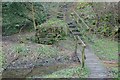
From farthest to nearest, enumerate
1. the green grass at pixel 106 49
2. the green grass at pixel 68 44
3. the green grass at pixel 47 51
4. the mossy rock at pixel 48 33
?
1. the mossy rock at pixel 48 33
2. the green grass at pixel 68 44
3. the green grass at pixel 47 51
4. the green grass at pixel 106 49

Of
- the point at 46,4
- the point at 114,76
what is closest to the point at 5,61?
the point at 114,76

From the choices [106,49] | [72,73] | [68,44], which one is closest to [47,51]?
[68,44]

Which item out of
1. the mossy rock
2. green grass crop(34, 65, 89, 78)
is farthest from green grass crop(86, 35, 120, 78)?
the mossy rock

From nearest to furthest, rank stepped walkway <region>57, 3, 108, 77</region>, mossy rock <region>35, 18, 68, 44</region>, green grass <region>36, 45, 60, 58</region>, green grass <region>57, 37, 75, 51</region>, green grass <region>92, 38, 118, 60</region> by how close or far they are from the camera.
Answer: stepped walkway <region>57, 3, 108, 77</region>
green grass <region>92, 38, 118, 60</region>
green grass <region>36, 45, 60, 58</region>
green grass <region>57, 37, 75, 51</region>
mossy rock <region>35, 18, 68, 44</region>

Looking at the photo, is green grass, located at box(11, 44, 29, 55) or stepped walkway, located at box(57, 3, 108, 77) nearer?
stepped walkway, located at box(57, 3, 108, 77)

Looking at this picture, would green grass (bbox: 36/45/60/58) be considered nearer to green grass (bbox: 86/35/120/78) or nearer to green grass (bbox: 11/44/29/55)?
green grass (bbox: 11/44/29/55)

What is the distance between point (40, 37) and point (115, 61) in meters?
3.80

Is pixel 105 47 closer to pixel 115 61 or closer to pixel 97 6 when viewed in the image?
pixel 115 61

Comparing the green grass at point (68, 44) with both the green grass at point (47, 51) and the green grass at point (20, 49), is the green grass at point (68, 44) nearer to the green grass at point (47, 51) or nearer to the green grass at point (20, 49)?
the green grass at point (47, 51)

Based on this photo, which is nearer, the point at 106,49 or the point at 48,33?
the point at 106,49

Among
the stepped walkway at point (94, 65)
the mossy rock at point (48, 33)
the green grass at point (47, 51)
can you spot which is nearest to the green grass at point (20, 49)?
the green grass at point (47, 51)

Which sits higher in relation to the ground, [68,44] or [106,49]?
[68,44]

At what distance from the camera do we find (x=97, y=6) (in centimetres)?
1420

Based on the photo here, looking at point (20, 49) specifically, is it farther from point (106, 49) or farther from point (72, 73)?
point (106, 49)
